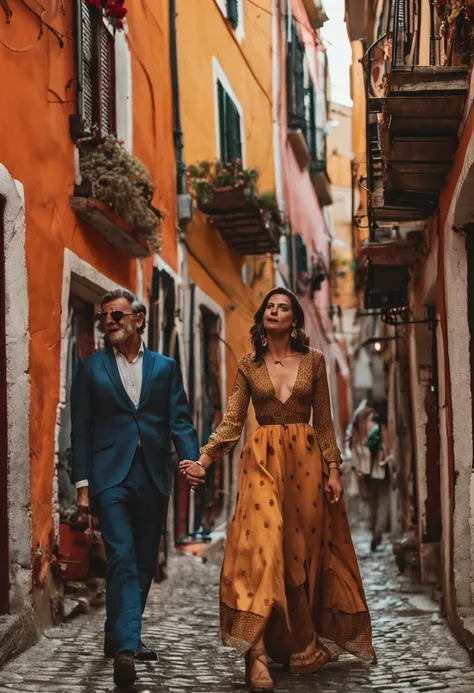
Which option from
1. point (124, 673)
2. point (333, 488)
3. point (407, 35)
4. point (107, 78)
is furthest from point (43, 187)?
point (124, 673)

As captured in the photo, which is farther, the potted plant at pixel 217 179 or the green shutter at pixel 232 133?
the green shutter at pixel 232 133

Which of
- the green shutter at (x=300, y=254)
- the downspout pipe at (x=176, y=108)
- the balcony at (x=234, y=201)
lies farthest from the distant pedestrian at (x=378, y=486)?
the green shutter at (x=300, y=254)

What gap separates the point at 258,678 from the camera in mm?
5207

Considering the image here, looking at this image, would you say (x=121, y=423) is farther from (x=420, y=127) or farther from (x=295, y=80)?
(x=295, y=80)

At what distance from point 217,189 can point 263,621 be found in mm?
7863

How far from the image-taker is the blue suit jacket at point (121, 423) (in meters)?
5.90

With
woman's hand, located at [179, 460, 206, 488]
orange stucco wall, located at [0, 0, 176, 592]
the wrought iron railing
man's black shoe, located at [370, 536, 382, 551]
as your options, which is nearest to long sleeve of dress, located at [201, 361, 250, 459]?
woman's hand, located at [179, 460, 206, 488]

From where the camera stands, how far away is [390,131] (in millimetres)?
7188

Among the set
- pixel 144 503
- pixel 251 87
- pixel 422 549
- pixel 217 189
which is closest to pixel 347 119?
pixel 251 87

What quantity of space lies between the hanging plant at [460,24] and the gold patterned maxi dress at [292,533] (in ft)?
6.16

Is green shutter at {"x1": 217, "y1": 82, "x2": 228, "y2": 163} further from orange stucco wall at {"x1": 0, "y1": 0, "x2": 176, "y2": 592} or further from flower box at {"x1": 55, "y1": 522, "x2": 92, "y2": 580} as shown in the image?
flower box at {"x1": 55, "y1": 522, "x2": 92, "y2": 580}

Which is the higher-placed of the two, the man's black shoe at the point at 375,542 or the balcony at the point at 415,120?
the balcony at the point at 415,120

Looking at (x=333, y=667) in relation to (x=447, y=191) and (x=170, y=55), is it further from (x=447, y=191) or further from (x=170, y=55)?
(x=170, y=55)

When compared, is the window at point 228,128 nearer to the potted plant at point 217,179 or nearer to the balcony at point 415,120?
the potted plant at point 217,179
